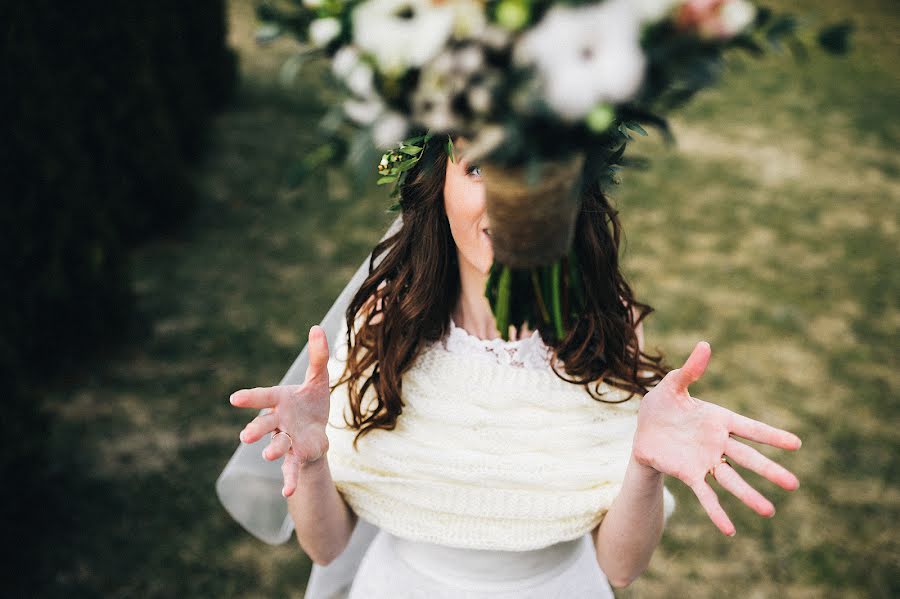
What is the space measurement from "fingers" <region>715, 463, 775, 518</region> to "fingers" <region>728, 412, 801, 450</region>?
0.07 meters

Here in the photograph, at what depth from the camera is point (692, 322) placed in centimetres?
499

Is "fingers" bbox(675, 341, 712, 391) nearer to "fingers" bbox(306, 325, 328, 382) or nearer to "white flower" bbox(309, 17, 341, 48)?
"fingers" bbox(306, 325, 328, 382)

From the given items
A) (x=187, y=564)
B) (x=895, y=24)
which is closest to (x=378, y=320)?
(x=187, y=564)

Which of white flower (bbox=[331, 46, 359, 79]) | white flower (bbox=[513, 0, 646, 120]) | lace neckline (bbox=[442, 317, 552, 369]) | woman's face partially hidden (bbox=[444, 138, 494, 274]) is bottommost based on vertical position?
lace neckline (bbox=[442, 317, 552, 369])

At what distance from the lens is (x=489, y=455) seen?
1.87 m

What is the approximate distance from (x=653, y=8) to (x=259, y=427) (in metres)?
1.07

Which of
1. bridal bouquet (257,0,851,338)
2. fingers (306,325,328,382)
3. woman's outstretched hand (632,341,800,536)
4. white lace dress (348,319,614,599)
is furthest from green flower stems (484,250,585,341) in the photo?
white lace dress (348,319,614,599)

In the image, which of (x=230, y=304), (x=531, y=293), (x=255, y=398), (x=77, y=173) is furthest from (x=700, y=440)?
(x=230, y=304)

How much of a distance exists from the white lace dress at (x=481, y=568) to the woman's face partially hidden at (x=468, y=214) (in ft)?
0.88

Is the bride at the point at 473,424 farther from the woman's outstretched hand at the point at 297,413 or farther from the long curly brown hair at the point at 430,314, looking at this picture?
the woman's outstretched hand at the point at 297,413

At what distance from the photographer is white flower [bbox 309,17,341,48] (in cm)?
90

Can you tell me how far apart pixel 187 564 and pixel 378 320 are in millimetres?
2053

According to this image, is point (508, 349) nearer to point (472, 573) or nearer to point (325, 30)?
point (472, 573)

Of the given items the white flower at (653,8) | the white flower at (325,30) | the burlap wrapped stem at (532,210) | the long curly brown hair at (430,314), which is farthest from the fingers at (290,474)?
the white flower at (653,8)
